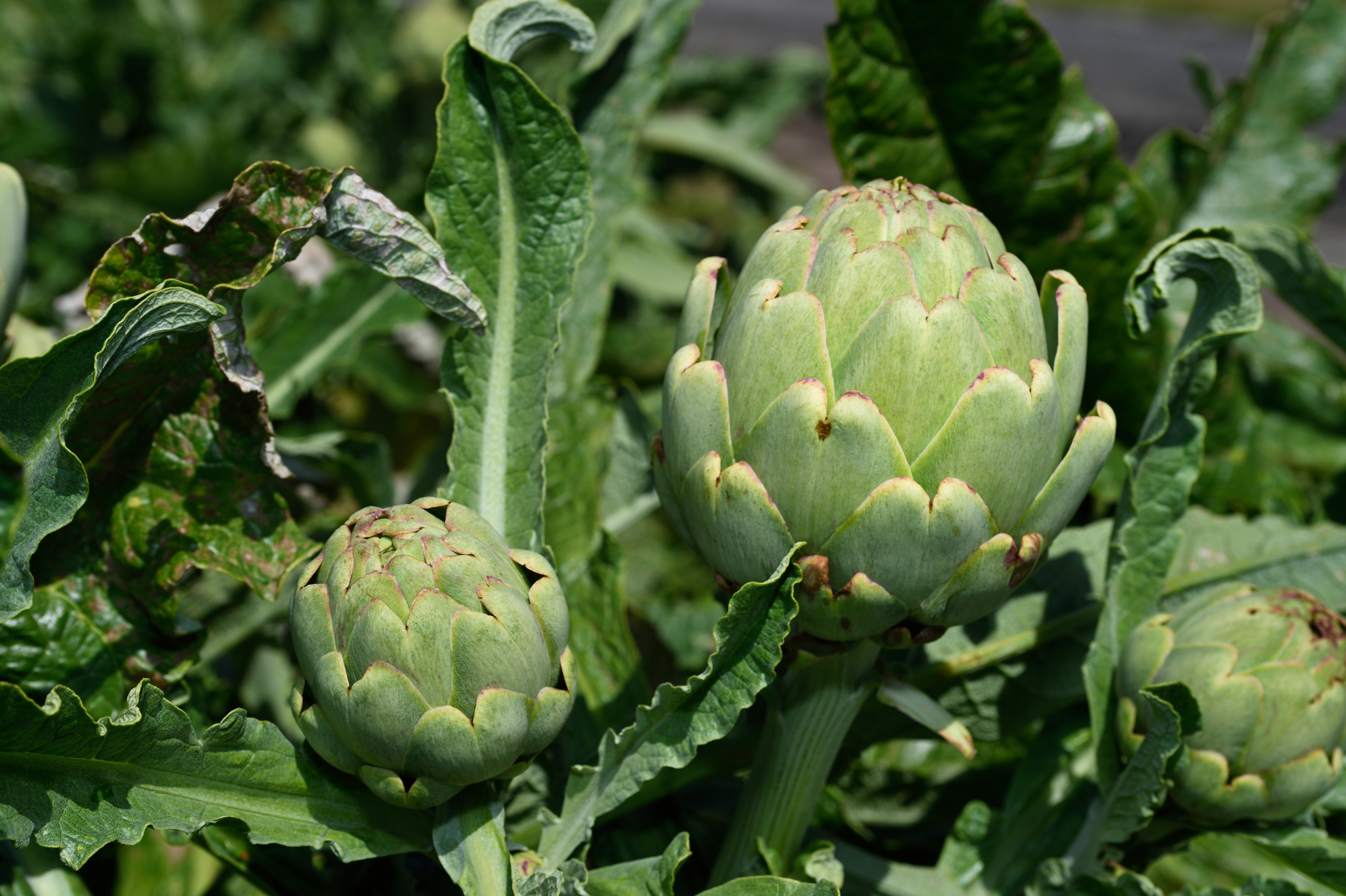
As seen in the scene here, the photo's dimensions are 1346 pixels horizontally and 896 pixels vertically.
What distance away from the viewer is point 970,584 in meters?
0.51

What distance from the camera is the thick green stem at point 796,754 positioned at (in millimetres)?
591

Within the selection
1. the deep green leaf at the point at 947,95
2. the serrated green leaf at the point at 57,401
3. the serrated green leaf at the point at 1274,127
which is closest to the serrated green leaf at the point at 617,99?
the deep green leaf at the point at 947,95

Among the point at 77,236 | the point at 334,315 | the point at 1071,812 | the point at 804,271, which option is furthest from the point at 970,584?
the point at 77,236

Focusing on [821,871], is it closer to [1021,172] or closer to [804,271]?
[804,271]

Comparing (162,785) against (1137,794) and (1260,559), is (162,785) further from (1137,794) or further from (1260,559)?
(1260,559)

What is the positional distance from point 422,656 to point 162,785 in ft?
0.51

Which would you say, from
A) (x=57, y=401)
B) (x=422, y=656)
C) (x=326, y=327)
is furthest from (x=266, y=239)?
(x=326, y=327)

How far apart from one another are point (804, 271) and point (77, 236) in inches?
52.9

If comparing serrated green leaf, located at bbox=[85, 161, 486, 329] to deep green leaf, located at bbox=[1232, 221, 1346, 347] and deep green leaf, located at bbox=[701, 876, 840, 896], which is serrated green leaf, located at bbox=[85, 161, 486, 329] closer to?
deep green leaf, located at bbox=[701, 876, 840, 896]

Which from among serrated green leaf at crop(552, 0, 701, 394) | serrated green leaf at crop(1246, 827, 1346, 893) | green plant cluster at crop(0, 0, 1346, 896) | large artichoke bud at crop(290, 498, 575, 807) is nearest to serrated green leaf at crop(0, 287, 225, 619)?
green plant cluster at crop(0, 0, 1346, 896)

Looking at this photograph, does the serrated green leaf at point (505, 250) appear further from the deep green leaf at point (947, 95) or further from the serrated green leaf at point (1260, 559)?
the serrated green leaf at point (1260, 559)

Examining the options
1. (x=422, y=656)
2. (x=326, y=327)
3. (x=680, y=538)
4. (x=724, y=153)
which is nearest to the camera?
(x=422, y=656)

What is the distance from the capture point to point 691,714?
0.54 m

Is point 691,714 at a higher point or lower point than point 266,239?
lower
